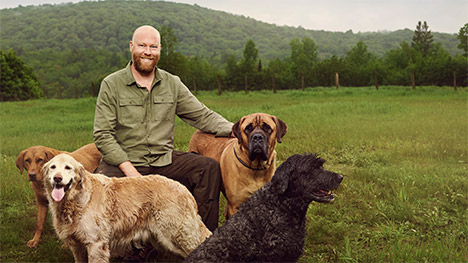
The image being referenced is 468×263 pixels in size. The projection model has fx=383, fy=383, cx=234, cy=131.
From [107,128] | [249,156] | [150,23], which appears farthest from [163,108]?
[150,23]

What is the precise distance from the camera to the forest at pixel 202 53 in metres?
55.1

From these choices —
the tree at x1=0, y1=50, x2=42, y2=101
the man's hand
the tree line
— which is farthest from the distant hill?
the man's hand

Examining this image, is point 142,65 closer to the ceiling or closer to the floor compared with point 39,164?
closer to the ceiling

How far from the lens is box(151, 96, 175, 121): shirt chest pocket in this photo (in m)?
5.30

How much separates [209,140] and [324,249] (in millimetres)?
2429

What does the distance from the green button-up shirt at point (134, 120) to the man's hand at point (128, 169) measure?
60 millimetres

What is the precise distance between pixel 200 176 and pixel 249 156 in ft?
2.77

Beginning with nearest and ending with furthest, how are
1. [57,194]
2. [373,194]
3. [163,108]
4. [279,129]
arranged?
1. [57,194]
2. [279,129]
3. [163,108]
4. [373,194]

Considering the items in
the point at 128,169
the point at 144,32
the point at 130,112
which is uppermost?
the point at 144,32

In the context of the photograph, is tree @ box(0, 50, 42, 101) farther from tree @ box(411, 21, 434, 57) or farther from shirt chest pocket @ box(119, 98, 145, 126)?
tree @ box(411, 21, 434, 57)

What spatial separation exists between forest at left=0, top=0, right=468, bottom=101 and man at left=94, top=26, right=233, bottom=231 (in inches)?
913

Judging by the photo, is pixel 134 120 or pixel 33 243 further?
pixel 33 243

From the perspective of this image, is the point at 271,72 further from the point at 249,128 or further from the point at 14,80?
the point at 249,128

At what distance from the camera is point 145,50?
5113mm
